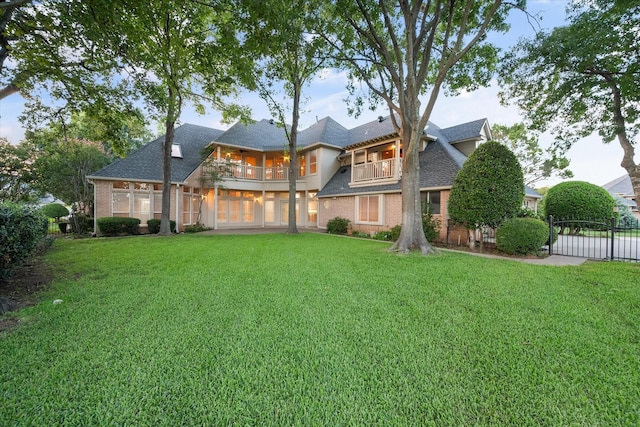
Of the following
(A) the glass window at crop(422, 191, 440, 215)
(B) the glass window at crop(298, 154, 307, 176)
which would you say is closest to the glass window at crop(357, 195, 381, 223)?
(A) the glass window at crop(422, 191, 440, 215)

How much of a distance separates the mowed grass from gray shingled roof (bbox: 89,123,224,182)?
1161 cm

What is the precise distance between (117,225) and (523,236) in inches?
707

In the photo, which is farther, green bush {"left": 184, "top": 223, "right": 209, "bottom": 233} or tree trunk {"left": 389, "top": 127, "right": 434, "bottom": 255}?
green bush {"left": 184, "top": 223, "right": 209, "bottom": 233}

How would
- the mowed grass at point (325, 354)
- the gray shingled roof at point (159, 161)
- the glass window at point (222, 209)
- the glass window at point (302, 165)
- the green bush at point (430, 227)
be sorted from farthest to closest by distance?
the glass window at point (302, 165), the glass window at point (222, 209), the gray shingled roof at point (159, 161), the green bush at point (430, 227), the mowed grass at point (325, 354)

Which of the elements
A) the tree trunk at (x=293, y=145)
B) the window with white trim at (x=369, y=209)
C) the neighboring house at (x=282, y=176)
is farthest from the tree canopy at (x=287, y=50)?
the window with white trim at (x=369, y=209)

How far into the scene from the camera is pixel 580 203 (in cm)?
1395

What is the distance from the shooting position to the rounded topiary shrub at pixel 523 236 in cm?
799

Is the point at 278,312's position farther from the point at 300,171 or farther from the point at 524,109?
the point at 300,171

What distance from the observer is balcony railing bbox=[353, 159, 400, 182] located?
1353 centimetres

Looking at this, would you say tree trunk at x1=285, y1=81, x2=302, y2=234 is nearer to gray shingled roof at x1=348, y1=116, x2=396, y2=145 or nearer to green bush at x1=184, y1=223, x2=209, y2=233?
gray shingled roof at x1=348, y1=116, x2=396, y2=145

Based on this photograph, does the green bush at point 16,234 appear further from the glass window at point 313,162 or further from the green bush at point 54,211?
the green bush at point 54,211

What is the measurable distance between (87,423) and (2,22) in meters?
7.78

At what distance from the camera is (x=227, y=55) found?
21.9ft

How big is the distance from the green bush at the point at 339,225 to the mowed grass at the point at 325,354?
33.0 ft
